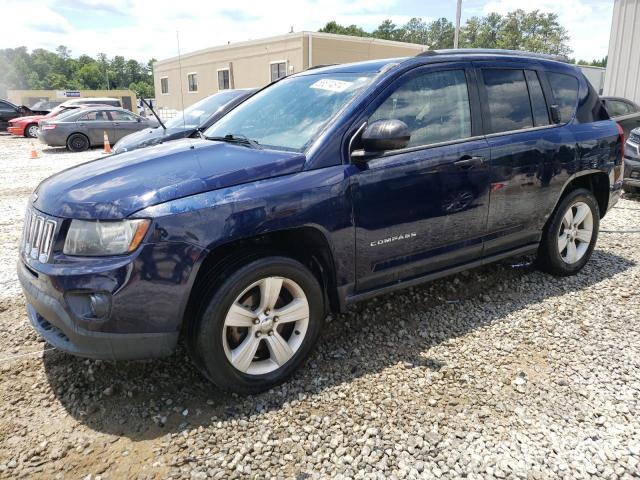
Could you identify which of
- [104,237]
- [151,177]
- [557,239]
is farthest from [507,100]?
[104,237]

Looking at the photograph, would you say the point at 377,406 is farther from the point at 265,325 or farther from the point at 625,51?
the point at 625,51

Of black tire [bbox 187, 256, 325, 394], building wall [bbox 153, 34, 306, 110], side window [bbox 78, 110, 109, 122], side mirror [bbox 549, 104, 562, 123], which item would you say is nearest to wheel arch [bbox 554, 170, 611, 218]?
side mirror [bbox 549, 104, 562, 123]

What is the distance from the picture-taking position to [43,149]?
16.8 meters

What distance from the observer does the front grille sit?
2.64 meters

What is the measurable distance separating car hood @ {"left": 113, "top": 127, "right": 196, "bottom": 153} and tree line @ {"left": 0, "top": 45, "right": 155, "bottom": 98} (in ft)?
355

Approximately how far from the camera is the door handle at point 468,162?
3.53 meters

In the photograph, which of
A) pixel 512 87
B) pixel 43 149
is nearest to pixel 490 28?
pixel 43 149

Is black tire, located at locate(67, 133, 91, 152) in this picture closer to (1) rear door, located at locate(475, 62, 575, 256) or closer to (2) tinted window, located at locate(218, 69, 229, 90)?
(1) rear door, located at locate(475, 62, 575, 256)

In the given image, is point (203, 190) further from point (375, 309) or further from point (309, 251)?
point (375, 309)

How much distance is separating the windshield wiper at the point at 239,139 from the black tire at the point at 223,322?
0.86 metres

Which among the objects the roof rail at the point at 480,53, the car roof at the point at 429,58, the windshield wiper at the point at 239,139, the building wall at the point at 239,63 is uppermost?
the building wall at the point at 239,63

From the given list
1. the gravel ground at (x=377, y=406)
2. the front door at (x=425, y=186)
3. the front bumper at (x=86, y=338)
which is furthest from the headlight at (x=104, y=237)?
the front door at (x=425, y=186)

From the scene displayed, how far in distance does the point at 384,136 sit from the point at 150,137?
19.5 feet

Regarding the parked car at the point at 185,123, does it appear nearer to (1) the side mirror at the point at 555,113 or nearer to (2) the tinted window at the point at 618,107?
(1) the side mirror at the point at 555,113
